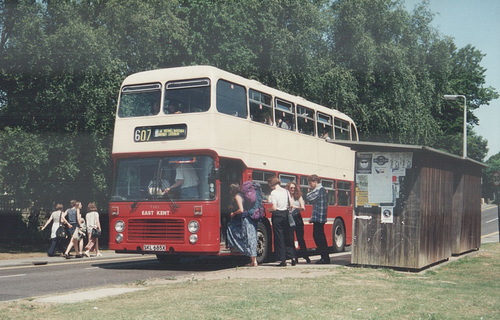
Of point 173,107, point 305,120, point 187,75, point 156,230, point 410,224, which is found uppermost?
point 187,75

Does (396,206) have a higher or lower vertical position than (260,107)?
lower

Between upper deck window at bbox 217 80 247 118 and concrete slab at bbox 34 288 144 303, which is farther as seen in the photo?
upper deck window at bbox 217 80 247 118

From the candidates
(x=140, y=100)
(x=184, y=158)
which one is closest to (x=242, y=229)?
(x=184, y=158)

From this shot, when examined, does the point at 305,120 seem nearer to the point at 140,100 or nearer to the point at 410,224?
the point at 140,100

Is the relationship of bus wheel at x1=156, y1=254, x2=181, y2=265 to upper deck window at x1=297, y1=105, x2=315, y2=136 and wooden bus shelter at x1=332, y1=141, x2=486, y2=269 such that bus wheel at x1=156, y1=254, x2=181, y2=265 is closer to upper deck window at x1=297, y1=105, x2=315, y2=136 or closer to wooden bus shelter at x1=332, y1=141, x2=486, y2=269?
wooden bus shelter at x1=332, y1=141, x2=486, y2=269

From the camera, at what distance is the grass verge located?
7.87 metres

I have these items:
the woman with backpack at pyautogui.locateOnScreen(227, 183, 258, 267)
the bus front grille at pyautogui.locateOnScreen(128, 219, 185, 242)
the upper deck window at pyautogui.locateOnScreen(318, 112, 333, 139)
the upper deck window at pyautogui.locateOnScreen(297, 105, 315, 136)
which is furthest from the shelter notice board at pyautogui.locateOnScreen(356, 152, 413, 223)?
the upper deck window at pyautogui.locateOnScreen(318, 112, 333, 139)

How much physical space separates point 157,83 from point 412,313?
31.3 ft

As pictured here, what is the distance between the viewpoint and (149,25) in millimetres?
30688

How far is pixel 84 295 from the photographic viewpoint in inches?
396

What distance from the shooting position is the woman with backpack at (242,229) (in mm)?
14922

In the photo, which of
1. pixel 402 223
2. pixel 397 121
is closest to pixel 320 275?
pixel 402 223

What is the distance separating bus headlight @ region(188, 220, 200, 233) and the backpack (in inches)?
44.9

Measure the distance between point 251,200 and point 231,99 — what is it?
8.39 ft
